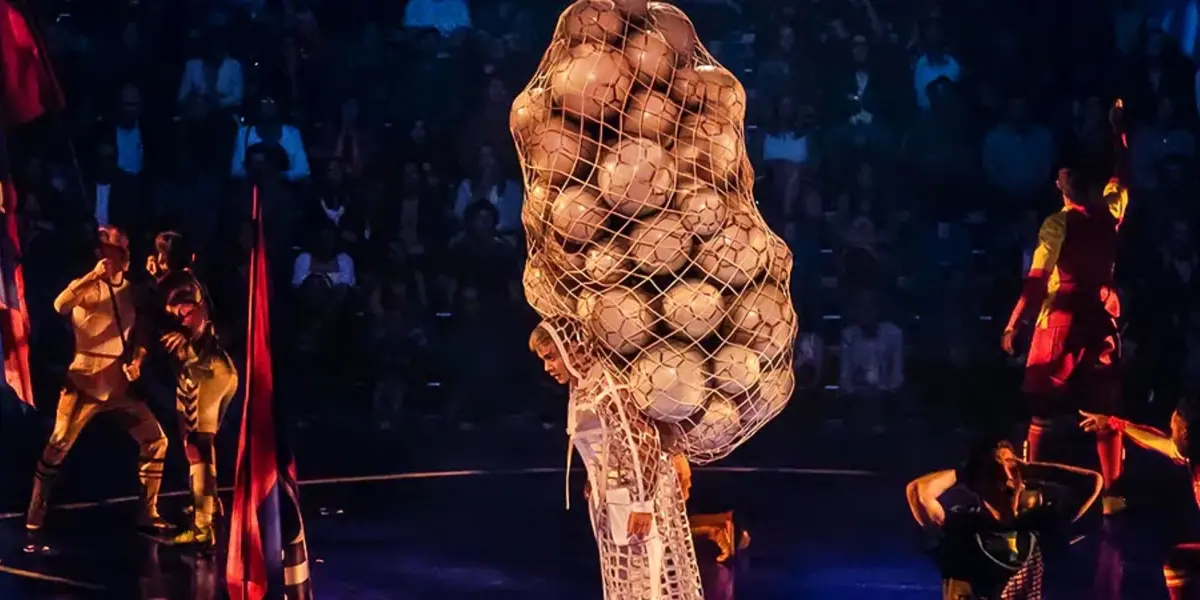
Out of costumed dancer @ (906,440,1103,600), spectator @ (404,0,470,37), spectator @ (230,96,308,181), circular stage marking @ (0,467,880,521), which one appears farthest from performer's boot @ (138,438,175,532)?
costumed dancer @ (906,440,1103,600)

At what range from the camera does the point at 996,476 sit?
265 cm

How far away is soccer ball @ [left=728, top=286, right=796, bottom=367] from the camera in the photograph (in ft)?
5.10

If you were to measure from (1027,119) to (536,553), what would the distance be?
1533mm

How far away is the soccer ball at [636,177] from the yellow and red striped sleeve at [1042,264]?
165 cm

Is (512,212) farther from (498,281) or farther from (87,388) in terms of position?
(87,388)

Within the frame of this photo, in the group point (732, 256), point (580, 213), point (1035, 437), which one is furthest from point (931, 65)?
point (580, 213)

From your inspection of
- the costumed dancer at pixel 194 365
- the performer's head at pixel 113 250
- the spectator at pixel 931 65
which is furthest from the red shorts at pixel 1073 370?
the performer's head at pixel 113 250

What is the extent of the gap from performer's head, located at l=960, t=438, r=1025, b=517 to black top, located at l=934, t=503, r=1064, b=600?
0.03 meters

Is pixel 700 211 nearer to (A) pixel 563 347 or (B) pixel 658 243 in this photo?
(B) pixel 658 243

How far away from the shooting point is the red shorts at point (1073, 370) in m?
2.88

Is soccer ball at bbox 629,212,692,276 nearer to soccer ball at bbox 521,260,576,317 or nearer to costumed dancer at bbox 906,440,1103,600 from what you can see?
soccer ball at bbox 521,260,576,317

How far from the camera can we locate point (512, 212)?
2.90 meters

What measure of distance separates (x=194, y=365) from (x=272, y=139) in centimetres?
57

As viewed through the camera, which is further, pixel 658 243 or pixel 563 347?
pixel 563 347
